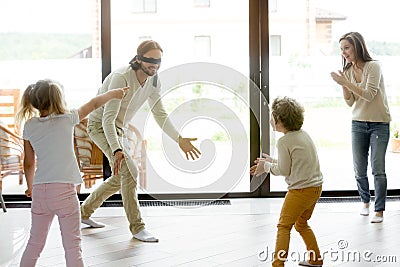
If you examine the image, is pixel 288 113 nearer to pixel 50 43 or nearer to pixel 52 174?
pixel 52 174

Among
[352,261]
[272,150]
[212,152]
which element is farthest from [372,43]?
[352,261]

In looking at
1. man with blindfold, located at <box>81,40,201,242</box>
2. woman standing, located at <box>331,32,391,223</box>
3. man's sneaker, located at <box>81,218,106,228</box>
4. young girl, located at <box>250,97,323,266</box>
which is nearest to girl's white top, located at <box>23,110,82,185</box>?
man with blindfold, located at <box>81,40,201,242</box>

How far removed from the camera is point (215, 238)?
381 cm

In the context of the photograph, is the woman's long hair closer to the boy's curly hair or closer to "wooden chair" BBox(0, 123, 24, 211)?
Result: the boy's curly hair

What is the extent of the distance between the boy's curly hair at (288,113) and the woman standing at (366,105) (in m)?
1.19

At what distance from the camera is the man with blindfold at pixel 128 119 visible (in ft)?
11.7

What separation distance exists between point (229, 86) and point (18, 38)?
1779 mm

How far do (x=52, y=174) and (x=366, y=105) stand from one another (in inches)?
92.5

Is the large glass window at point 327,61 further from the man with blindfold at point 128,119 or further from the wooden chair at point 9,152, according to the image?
the wooden chair at point 9,152

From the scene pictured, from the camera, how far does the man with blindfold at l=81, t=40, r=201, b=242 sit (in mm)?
3580

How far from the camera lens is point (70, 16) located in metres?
5.07

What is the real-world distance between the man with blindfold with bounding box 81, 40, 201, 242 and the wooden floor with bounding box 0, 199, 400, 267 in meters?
0.25

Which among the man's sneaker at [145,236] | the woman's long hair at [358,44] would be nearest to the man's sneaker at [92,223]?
the man's sneaker at [145,236]

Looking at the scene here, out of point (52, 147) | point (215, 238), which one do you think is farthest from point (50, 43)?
point (52, 147)
